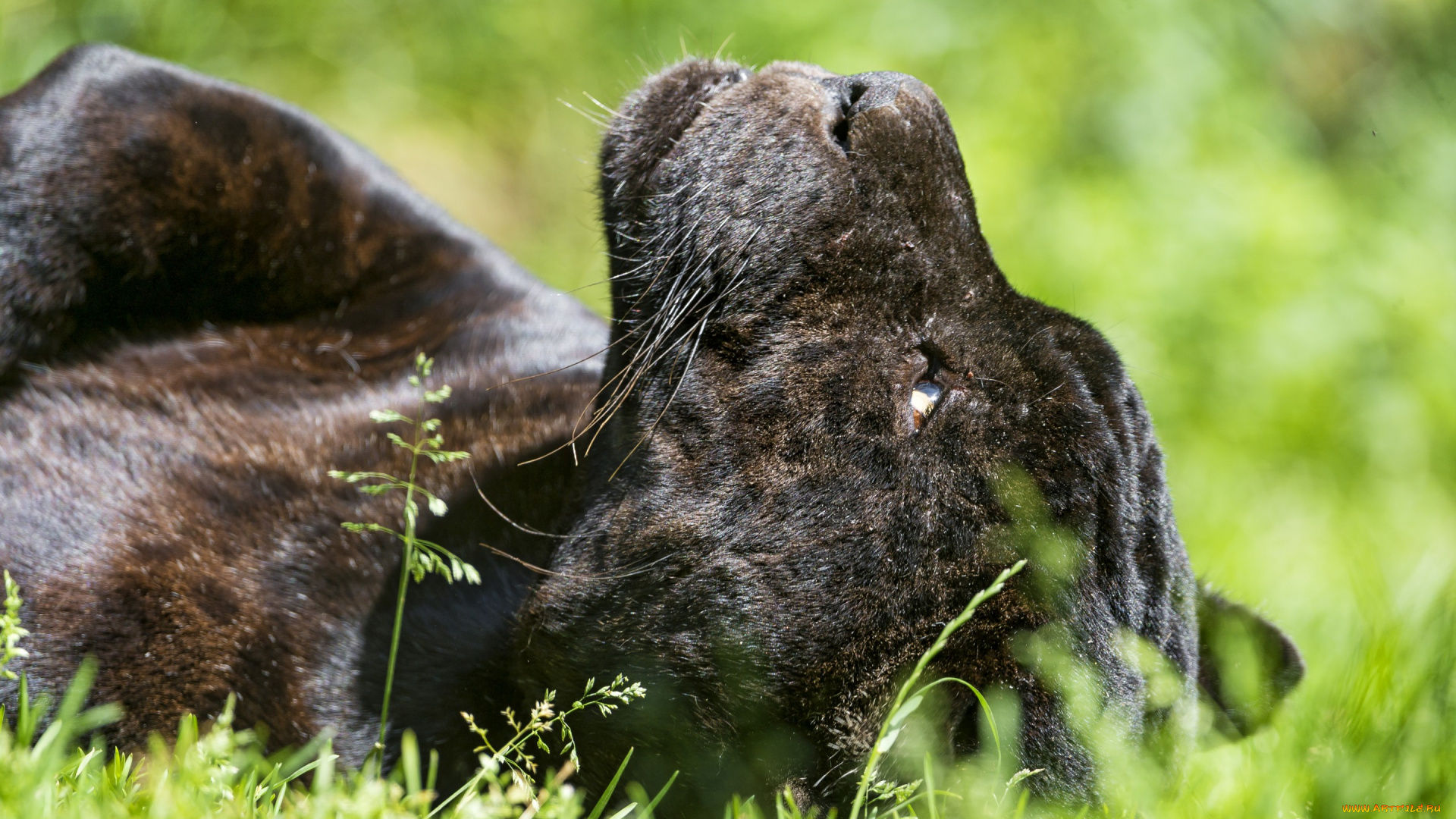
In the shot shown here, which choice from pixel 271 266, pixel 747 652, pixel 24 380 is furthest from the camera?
pixel 271 266

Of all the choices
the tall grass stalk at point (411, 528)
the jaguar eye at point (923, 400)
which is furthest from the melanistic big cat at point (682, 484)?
the tall grass stalk at point (411, 528)

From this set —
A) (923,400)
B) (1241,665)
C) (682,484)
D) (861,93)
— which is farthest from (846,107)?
(1241,665)

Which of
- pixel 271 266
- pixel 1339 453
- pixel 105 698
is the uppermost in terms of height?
pixel 1339 453

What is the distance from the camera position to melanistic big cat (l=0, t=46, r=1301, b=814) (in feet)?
7.00

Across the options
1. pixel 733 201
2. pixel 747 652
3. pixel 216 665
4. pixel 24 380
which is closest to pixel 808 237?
pixel 733 201

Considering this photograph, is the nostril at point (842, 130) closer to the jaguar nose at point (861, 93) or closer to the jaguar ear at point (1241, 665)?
the jaguar nose at point (861, 93)

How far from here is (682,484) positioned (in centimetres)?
223

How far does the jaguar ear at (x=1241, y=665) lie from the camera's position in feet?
8.18

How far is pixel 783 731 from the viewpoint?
2.15 m

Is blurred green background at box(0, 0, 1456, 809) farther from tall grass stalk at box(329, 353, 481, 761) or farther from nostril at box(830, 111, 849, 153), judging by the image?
tall grass stalk at box(329, 353, 481, 761)

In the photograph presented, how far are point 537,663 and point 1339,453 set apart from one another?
511 cm

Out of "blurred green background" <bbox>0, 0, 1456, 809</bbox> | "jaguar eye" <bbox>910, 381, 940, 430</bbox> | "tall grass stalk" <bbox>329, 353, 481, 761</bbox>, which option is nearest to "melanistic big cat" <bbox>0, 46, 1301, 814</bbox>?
"jaguar eye" <bbox>910, 381, 940, 430</bbox>

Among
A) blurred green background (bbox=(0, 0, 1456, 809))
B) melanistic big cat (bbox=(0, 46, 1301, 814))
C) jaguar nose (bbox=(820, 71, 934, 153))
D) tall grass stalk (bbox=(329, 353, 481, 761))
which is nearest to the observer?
tall grass stalk (bbox=(329, 353, 481, 761))

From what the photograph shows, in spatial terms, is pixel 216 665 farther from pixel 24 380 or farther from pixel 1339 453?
pixel 1339 453
